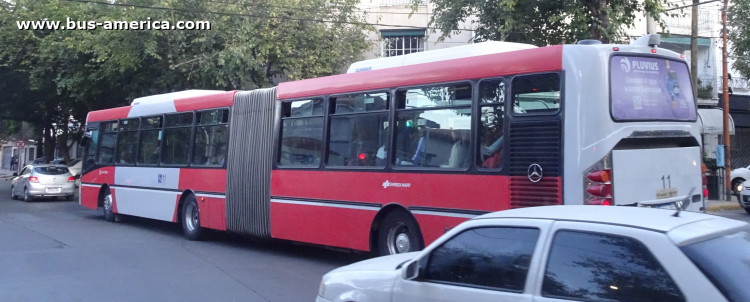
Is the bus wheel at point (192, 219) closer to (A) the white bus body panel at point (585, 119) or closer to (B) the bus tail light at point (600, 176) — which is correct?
(A) the white bus body panel at point (585, 119)

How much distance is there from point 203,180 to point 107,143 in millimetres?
5582

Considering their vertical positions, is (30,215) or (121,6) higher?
(121,6)

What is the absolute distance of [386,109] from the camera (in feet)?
31.7

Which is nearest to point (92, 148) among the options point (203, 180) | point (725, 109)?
point (203, 180)

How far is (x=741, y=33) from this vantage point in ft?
68.8

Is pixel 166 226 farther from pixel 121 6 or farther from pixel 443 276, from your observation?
pixel 443 276

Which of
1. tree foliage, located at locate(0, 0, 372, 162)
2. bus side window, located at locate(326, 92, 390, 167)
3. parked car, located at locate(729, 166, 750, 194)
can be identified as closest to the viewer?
bus side window, located at locate(326, 92, 390, 167)

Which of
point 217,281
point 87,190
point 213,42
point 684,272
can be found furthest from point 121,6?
point 684,272

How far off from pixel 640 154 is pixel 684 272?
4.65 meters

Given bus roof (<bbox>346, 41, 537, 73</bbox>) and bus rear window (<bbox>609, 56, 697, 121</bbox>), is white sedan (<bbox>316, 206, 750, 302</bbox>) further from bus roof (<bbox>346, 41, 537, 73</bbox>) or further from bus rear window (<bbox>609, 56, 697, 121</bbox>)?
bus roof (<bbox>346, 41, 537, 73</bbox>)

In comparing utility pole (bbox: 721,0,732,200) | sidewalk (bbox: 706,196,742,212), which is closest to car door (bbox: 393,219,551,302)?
sidewalk (bbox: 706,196,742,212)

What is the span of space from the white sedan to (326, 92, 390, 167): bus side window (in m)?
4.98

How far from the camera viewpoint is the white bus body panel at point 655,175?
7.43 meters

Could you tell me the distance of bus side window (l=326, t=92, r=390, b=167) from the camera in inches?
382
